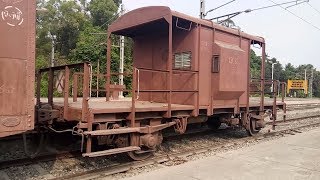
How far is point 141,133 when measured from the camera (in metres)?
7.73

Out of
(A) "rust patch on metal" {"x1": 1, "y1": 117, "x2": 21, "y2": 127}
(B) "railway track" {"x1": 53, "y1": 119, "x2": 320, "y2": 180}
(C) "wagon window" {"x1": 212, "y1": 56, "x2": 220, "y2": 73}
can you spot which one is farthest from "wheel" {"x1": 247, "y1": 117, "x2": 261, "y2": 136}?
(A) "rust patch on metal" {"x1": 1, "y1": 117, "x2": 21, "y2": 127}

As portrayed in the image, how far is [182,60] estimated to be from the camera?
9.89m

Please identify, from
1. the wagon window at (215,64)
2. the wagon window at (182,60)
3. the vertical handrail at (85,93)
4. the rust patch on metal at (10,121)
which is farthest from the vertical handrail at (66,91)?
the wagon window at (215,64)

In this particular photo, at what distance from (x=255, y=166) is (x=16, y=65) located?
17.5 ft

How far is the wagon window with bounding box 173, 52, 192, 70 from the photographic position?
31.7 feet

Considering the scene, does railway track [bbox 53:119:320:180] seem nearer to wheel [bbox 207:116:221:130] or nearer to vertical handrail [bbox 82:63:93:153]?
vertical handrail [bbox 82:63:93:153]

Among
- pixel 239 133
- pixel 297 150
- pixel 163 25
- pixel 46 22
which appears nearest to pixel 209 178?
pixel 297 150

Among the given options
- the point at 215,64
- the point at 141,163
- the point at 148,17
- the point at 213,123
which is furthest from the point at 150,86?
the point at 213,123

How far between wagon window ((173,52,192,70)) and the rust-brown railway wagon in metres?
5.10

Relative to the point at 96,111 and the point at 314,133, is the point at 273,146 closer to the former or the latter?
the point at 314,133

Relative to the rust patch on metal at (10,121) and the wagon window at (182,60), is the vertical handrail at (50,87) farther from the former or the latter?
the wagon window at (182,60)

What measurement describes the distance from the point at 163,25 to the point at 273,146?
4769 millimetres

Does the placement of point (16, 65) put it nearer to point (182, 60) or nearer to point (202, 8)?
point (182, 60)

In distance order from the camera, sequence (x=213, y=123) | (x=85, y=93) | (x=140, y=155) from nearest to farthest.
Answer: (x=85, y=93), (x=140, y=155), (x=213, y=123)
